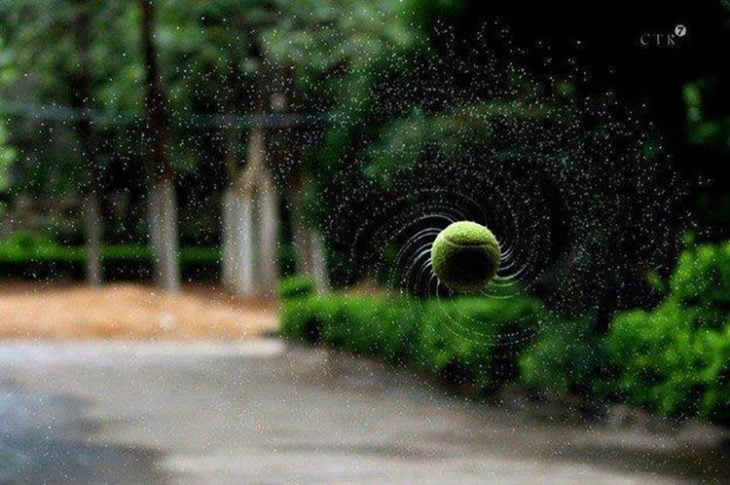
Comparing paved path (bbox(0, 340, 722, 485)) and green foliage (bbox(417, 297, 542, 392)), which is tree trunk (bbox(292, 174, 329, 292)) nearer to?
paved path (bbox(0, 340, 722, 485))

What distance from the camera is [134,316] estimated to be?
24234 mm

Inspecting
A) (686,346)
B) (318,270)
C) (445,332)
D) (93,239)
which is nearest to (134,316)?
(318,270)

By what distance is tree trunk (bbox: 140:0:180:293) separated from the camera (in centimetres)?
2444

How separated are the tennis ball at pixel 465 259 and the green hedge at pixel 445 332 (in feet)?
19.1

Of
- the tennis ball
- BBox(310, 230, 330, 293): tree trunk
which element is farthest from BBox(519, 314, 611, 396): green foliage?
BBox(310, 230, 330, 293): tree trunk

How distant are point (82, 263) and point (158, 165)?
24.6ft

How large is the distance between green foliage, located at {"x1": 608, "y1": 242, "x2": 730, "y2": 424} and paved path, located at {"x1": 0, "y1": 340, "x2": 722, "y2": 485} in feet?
1.16

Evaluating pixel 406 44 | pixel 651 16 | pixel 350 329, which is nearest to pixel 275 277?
pixel 350 329

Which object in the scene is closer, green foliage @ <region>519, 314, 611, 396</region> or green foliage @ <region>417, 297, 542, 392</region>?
green foliage @ <region>519, 314, 611, 396</region>

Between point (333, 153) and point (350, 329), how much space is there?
8.52 ft

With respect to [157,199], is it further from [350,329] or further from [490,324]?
[490,324]

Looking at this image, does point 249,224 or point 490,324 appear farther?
point 249,224

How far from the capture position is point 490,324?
12.2 metres

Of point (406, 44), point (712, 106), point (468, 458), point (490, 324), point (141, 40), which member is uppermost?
point (141, 40)
